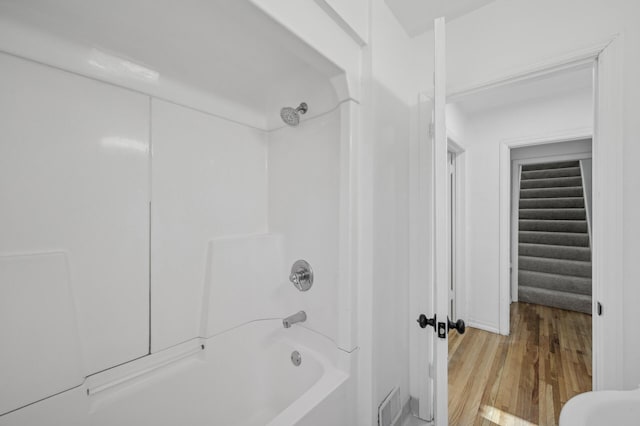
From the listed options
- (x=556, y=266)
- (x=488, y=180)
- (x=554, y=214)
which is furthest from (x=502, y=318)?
(x=554, y=214)

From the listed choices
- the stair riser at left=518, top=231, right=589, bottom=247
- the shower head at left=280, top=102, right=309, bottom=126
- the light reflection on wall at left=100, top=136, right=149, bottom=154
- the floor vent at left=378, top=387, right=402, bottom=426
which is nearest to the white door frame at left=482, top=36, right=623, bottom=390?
the floor vent at left=378, top=387, right=402, bottom=426

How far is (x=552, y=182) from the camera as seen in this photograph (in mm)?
4199

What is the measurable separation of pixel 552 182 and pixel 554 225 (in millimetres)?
697

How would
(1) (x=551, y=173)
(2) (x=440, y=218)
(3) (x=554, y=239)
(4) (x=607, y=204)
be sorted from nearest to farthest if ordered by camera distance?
(2) (x=440, y=218), (4) (x=607, y=204), (3) (x=554, y=239), (1) (x=551, y=173)

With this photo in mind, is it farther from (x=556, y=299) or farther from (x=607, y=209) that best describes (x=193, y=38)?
(x=556, y=299)

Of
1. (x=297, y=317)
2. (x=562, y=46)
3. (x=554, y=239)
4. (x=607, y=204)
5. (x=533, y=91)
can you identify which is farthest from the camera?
(x=554, y=239)

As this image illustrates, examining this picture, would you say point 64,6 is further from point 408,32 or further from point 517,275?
point 517,275

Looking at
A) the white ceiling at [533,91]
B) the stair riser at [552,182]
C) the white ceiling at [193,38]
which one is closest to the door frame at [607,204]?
the white ceiling at [533,91]

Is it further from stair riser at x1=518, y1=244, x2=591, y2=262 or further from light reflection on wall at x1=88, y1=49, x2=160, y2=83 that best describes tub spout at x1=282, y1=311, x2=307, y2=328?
stair riser at x1=518, y1=244, x2=591, y2=262

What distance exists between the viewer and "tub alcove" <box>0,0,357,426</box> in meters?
0.94

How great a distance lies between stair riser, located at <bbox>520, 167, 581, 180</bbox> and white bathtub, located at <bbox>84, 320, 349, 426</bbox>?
4794mm

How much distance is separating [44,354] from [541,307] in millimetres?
5031

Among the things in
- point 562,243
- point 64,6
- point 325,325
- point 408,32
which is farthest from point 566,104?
point 64,6

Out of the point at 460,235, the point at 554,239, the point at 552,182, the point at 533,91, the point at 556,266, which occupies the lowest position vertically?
the point at 556,266
